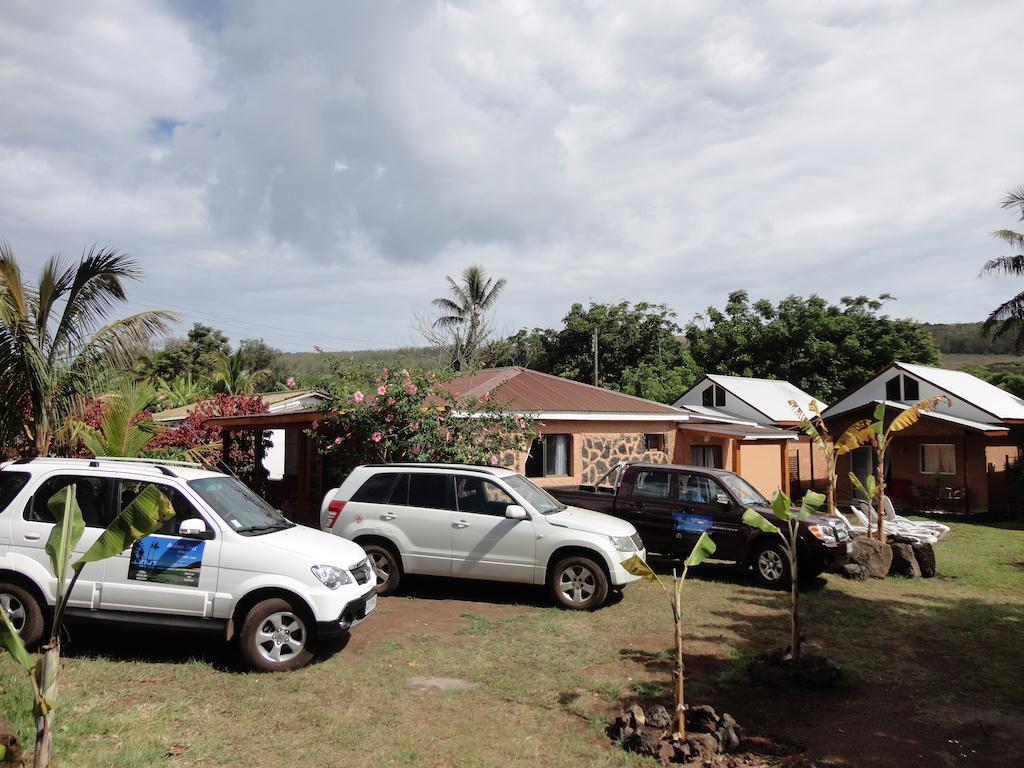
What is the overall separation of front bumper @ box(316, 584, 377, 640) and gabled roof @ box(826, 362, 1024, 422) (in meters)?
21.5

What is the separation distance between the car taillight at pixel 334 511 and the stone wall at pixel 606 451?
862cm

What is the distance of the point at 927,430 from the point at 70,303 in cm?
2320

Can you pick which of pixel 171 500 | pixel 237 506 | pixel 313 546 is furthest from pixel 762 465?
pixel 171 500

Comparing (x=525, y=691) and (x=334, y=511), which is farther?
(x=334, y=511)

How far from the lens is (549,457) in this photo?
56.0ft

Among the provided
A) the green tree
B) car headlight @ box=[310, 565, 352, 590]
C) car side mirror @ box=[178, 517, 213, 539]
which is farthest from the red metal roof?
the green tree

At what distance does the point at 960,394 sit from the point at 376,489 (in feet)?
71.7

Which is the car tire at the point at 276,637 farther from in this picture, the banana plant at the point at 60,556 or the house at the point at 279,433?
the house at the point at 279,433

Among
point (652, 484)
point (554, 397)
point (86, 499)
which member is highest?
point (554, 397)

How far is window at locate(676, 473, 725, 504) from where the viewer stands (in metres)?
11.3

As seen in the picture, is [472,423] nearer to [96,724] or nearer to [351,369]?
[351,369]

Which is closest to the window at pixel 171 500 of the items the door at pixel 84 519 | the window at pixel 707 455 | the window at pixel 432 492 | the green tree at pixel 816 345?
the door at pixel 84 519

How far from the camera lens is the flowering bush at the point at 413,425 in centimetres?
1200

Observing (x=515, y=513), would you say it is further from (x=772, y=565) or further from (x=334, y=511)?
(x=772, y=565)
